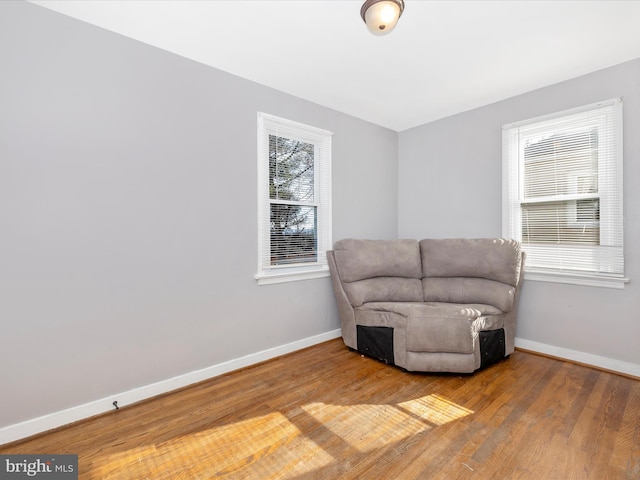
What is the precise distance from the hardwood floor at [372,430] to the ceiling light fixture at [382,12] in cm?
230

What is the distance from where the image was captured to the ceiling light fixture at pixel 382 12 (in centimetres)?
156

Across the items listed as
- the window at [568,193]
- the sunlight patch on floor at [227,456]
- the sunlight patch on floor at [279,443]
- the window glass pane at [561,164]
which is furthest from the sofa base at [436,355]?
the window glass pane at [561,164]

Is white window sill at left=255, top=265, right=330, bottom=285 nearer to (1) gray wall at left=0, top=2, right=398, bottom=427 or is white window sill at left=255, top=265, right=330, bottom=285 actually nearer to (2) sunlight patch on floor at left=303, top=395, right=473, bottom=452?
(1) gray wall at left=0, top=2, right=398, bottom=427

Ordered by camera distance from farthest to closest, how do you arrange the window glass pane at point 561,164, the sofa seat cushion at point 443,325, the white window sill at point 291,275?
the white window sill at point 291,275 → the window glass pane at point 561,164 → the sofa seat cushion at point 443,325

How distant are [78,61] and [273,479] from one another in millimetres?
2730

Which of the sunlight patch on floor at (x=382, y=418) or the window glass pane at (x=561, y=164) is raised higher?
the window glass pane at (x=561, y=164)

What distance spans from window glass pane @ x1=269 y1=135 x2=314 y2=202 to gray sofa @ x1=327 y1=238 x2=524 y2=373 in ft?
2.28

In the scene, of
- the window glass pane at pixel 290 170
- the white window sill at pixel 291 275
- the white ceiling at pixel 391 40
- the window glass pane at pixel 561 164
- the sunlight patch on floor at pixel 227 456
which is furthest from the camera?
the window glass pane at pixel 290 170

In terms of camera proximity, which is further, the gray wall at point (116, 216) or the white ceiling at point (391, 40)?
the white ceiling at point (391, 40)

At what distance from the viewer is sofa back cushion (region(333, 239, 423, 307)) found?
3129mm

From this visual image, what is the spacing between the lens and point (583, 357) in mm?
2754

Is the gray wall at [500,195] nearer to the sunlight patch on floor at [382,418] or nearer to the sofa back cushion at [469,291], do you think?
the sofa back cushion at [469,291]

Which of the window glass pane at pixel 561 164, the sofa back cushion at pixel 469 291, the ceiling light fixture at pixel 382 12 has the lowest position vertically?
the sofa back cushion at pixel 469 291

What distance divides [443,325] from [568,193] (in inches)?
69.4
